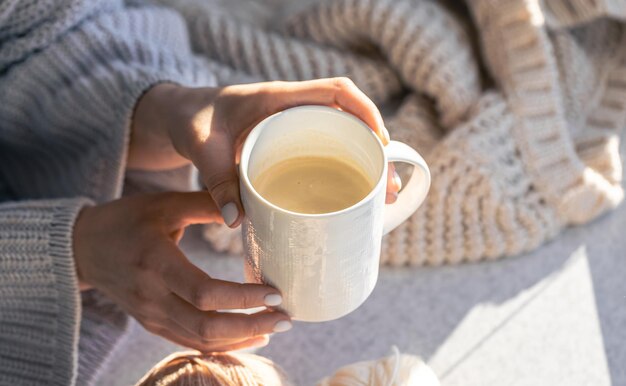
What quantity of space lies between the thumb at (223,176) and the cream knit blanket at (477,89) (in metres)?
0.25

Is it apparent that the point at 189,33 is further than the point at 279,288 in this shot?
Yes

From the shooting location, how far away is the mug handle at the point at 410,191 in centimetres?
49

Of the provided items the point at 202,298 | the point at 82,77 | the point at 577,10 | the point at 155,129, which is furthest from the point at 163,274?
the point at 577,10

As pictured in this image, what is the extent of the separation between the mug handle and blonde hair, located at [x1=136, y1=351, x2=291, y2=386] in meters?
0.16

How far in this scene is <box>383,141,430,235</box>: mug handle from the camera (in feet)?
1.62

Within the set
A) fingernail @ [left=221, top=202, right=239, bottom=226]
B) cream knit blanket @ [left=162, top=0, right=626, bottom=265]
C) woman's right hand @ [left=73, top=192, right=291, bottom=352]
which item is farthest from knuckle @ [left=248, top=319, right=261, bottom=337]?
cream knit blanket @ [left=162, top=0, right=626, bottom=265]

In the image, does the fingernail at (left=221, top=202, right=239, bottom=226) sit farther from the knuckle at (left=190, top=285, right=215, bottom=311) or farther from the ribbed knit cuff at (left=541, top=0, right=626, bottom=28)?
the ribbed knit cuff at (left=541, top=0, right=626, bottom=28)

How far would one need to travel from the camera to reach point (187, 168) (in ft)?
2.47

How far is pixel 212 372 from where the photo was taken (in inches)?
23.3

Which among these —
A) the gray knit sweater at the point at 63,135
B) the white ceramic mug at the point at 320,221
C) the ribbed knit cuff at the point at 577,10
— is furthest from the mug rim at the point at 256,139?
the ribbed knit cuff at the point at 577,10

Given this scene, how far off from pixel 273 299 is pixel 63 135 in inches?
14.5

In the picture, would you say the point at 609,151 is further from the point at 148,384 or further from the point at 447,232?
the point at 148,384

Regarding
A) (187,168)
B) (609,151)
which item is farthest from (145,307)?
(609,151)

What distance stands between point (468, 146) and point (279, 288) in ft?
1.18
